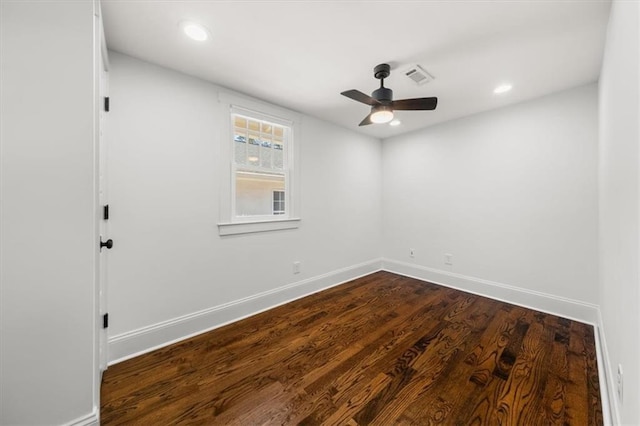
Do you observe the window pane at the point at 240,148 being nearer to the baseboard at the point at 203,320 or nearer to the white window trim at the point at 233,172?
the white window trim at the point at 233,172

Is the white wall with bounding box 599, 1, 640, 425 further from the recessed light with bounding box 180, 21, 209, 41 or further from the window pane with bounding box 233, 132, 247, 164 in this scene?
the window pane with bounding box 233, 132, 247, 164

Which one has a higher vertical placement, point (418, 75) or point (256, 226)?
point (418, 75)

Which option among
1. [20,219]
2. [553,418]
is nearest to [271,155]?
[20,219]

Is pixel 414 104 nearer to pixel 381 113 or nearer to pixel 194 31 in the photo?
pixel 381 113

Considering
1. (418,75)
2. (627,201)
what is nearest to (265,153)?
(418,75)

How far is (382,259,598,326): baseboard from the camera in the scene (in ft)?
8.41

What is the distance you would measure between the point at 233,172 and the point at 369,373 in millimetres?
2291

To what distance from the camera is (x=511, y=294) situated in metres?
3.01

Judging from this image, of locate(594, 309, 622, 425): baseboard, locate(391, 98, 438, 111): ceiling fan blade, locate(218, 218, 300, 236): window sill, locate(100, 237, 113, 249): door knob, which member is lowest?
locate(594, 309, 622, 425): baseboard

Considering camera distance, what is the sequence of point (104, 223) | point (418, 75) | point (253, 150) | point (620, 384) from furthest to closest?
point (253, 150) → point (418, 75) → point (104, 223) → point (620, 384)

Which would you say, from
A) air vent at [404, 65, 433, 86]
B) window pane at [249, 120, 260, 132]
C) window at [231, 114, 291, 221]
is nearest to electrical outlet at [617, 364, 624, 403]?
air vent at [404, 65, 433, 86]

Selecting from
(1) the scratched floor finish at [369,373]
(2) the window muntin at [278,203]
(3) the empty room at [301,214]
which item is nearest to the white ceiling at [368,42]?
(3) the empty room at [301,214]

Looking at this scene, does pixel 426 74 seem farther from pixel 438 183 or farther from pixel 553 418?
pixel 553 418

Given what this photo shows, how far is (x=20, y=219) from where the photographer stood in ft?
3.55
